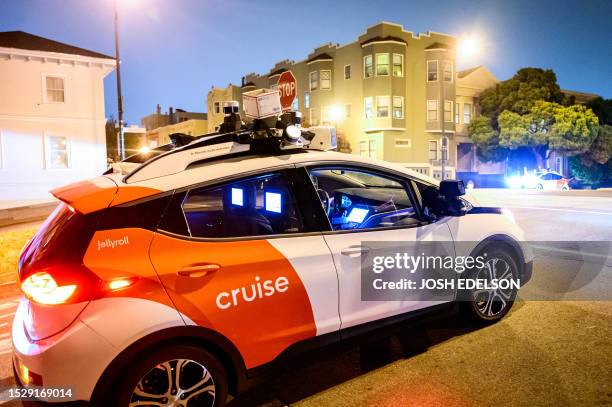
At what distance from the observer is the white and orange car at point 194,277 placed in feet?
8.07

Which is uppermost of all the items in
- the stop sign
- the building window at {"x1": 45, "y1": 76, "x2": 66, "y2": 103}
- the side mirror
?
the building window at {"x1": 45, "y1": 76, "x2": 66, "y2": 103}

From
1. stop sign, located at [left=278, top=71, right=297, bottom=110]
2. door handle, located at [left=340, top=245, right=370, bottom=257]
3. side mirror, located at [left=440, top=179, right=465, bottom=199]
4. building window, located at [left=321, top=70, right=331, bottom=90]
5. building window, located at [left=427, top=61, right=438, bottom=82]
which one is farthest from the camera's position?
building window, located at [left=321, top=70, right=331, bottom=90]

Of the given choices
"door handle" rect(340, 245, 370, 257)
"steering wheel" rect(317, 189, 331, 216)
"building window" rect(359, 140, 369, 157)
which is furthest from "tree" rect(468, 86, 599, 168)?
"door handle" rect(340, 245, 370, 257)

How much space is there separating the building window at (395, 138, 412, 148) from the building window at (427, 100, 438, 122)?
247 cm

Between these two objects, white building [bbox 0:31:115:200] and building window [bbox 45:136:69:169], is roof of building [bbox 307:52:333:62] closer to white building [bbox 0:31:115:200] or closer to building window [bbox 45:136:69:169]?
white building [bbox 0:31:115:200]

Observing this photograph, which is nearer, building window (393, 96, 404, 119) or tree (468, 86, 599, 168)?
building window (393, 96, 404, 119)

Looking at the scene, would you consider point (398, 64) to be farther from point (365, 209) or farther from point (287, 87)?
point (365, 209)

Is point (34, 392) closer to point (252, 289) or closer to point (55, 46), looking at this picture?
point (252, 289)

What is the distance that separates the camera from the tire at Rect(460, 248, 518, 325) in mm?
4289

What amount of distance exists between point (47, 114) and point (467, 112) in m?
31.8

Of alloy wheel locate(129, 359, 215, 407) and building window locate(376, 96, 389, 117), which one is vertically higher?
building window locate(376, 96, 389, 117)

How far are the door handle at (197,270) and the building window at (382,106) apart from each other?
3306 centimetres

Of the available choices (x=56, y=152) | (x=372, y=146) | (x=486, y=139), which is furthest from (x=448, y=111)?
(x=56, y=152)

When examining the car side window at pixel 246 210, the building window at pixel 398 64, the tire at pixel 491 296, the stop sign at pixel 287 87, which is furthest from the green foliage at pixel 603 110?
the car side window at pixel 246 210
